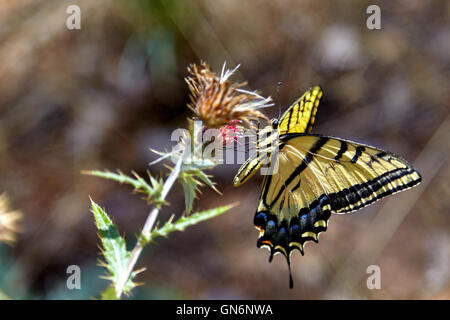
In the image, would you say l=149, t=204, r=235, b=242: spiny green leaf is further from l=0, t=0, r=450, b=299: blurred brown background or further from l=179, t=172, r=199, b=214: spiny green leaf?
l=0, t=0, r=450, b=299: blurred brown background

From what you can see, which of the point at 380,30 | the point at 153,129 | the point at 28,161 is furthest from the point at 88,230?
the point at 380,30

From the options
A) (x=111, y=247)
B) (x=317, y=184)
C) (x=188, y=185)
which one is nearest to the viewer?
(x=111, y=247)

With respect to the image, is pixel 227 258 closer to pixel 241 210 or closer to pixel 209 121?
pixel 241 210

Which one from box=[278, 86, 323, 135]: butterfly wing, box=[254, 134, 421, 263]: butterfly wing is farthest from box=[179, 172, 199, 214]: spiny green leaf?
box=[278, 86, 323, 135]: butterfly wing

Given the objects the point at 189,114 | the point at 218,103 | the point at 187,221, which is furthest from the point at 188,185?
the point at 189,114

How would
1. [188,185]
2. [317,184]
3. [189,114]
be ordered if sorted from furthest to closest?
[189,114] < [317,184] < [188,185]

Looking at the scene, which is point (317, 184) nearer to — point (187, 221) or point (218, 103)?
point (218, 103)
